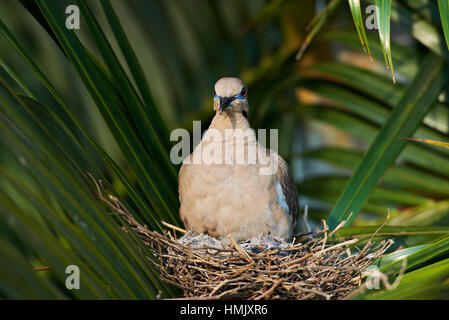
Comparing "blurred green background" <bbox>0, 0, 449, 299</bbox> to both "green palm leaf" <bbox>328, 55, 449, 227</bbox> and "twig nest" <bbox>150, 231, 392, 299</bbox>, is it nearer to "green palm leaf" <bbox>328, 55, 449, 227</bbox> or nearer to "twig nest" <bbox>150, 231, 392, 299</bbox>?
"green palm leaf" <bbox>328, 55, 449, 227</bbox>

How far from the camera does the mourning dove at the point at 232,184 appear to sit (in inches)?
96.1

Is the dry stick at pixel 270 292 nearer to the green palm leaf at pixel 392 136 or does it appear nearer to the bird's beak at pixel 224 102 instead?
the green palm leaf at pixel 392 136

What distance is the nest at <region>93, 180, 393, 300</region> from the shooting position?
200 centimetres

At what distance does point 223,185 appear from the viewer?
2461 millimetres

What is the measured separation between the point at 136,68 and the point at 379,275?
4.41 ft

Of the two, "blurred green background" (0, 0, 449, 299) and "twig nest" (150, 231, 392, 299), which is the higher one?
"blurred green background" (0, 0, 449, 299)

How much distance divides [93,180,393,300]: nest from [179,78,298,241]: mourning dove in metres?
0.17

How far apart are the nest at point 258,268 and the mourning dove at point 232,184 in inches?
6.6

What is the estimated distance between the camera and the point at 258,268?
210cm

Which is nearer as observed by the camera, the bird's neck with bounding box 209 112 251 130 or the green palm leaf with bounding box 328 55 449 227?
the green palm leaf with bounding box 328 55 449 227

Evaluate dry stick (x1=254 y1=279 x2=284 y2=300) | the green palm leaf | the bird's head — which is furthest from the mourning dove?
dry stick (x1=254 y1=279 x2=284 y2=300)

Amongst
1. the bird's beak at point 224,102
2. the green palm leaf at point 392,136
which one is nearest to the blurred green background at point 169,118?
the green palm leaf at point 392,136
